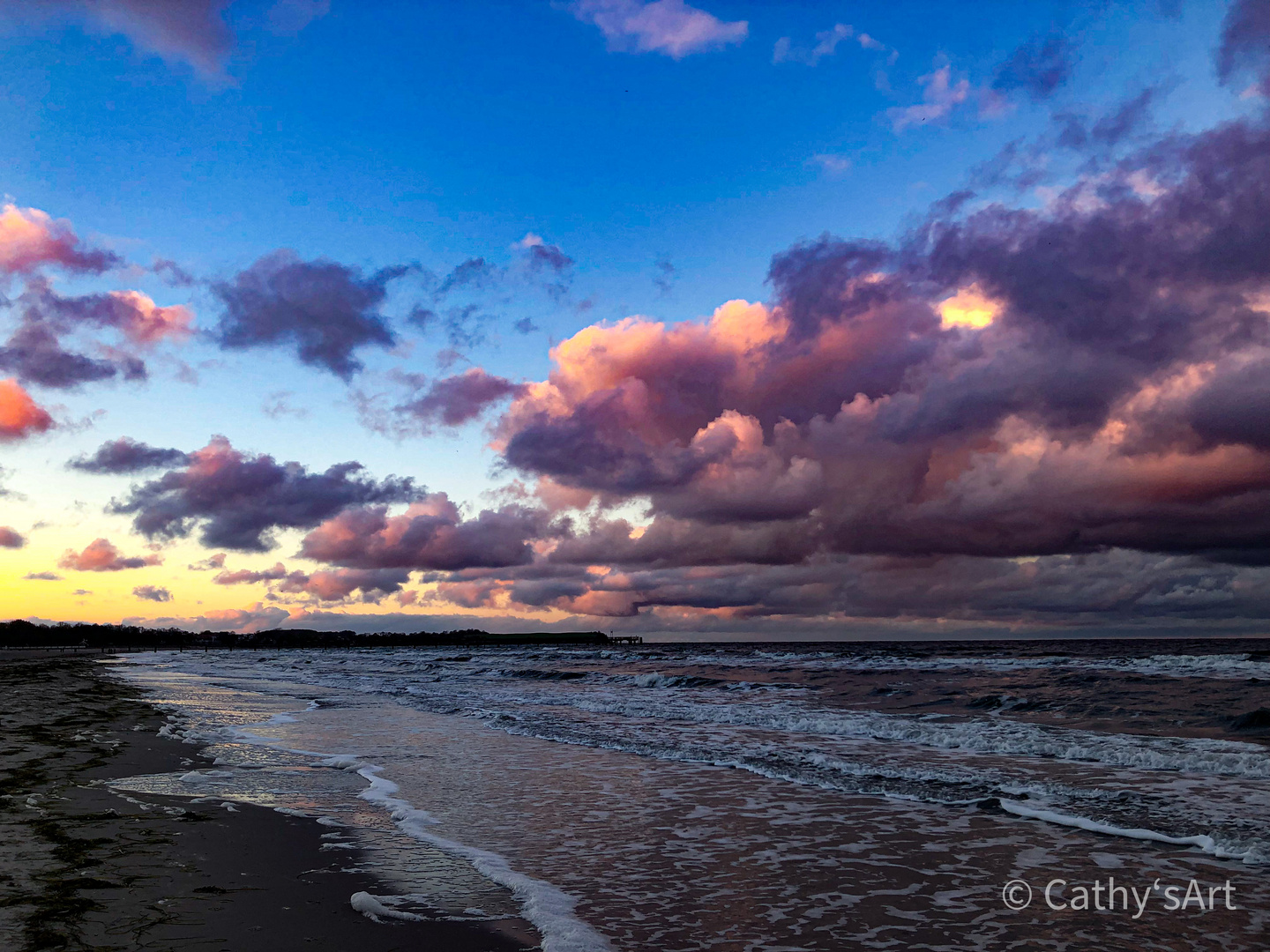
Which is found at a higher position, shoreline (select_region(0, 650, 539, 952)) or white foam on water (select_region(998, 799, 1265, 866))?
shoreline (select_region(0, 650, 539, 952))

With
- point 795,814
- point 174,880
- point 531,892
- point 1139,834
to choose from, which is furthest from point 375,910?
point 1139,834

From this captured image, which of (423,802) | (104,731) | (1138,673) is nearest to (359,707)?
(104,731)

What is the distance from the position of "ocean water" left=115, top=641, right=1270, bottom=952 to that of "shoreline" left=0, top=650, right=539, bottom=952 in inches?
19.6

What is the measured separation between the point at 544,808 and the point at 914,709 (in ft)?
61.8

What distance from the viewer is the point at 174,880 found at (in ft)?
25.9

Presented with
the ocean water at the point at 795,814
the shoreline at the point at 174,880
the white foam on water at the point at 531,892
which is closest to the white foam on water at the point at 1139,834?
the ocean water at the point at 795,814

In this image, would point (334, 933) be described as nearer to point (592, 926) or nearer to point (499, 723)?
point (592, 926)

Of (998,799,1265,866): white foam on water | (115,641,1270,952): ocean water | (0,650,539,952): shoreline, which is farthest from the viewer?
(998,799,1265,866): white foam on water

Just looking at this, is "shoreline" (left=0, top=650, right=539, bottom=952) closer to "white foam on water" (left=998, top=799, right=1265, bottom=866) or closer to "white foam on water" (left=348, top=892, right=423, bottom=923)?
"white foam on water" (left=348, top=892, right=423, bottom=923)

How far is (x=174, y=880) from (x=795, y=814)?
27.5 ft

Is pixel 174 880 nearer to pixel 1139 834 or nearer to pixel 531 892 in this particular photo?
pixel 531 892

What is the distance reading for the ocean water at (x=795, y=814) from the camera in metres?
7.57

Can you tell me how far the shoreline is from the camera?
21.3 feet

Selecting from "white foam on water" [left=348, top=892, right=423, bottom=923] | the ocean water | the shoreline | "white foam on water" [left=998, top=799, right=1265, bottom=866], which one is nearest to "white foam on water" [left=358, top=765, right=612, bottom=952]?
the ocean water
